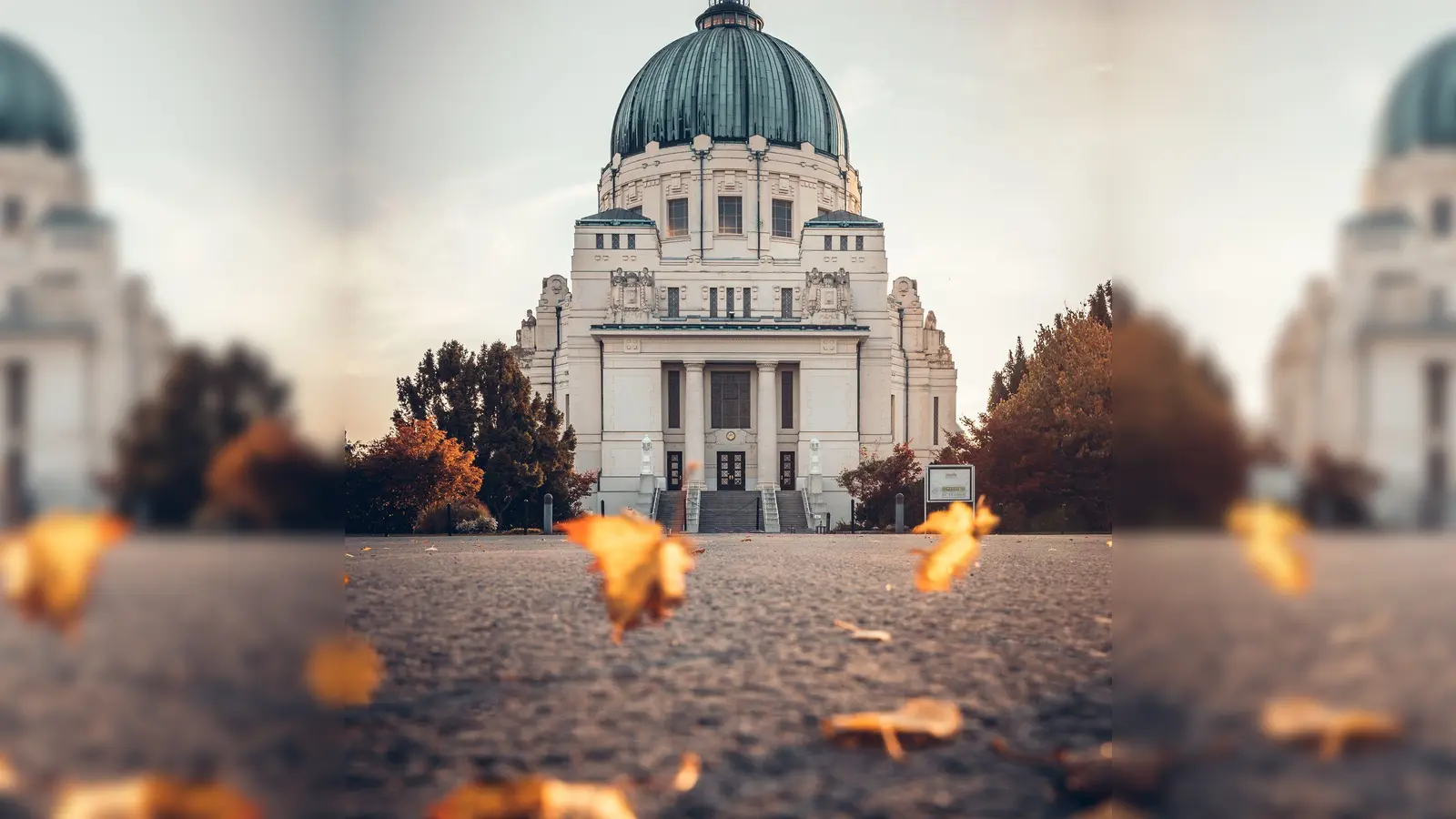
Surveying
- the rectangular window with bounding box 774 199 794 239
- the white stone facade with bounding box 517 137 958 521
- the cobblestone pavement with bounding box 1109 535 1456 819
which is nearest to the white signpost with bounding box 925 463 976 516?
the white stone facade with bounding box 517 137 958 521

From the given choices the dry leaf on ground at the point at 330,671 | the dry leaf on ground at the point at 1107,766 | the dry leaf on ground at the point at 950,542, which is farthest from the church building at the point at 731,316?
the dry leaf on ground at the point at 330,671

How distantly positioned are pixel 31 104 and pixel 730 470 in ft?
150

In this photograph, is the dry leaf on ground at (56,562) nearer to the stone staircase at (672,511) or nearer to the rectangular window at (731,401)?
the stone staircase at (672,511)

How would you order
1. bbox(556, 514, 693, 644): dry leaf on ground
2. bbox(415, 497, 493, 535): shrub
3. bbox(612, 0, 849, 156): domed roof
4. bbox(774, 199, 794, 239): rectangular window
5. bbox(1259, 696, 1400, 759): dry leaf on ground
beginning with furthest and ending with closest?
bbox(612, 0, 849, 156): domed roof, bbox(774, 199, 794, 239): rectangular window, bbox(415, 497, 493, 535): shrub, bbox(556, 514, 693, 644): dry leaf on ground, bbox(1259, 696, 1400, 759): dry leaf on ground

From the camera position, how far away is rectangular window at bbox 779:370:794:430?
4697 cm

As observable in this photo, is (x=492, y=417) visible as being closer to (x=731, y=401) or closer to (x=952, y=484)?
(x=952, y=484)

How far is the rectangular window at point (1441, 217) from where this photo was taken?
4.05ft

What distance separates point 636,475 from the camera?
1772 inches

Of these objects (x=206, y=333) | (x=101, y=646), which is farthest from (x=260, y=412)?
(x=101, y=646)

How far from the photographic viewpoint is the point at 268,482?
4.78 ft

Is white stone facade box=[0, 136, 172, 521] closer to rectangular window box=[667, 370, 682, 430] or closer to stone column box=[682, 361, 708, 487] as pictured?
stone column box=[682, 361, 708, 487]

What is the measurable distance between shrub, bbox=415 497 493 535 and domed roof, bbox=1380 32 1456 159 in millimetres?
25088

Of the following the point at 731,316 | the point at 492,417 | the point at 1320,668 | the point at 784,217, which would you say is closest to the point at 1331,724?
the point at 1320,668

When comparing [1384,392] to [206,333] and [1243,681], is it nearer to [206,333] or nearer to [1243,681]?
[1243,681]
